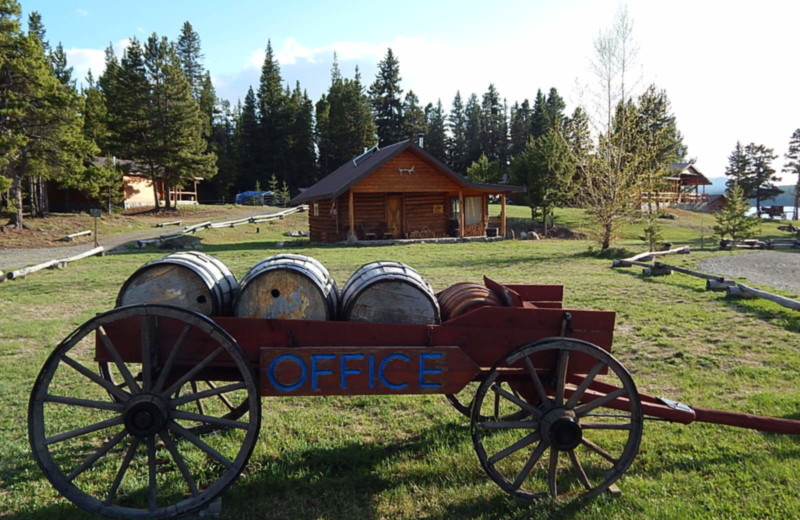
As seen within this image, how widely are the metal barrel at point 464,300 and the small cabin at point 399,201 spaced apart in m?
20.4

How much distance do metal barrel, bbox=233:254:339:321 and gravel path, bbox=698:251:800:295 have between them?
1083 cm

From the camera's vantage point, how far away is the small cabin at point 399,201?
83.0ft

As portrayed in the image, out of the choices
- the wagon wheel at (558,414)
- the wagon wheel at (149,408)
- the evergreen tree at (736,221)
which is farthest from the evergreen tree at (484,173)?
the wagon wheel at (149,408)

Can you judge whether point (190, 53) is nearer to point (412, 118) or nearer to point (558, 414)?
point (412, 118)

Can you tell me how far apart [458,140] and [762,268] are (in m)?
66.1

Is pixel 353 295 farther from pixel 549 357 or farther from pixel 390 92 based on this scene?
pixel 390 92

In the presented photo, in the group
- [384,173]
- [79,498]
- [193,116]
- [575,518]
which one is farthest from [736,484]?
[193,116]

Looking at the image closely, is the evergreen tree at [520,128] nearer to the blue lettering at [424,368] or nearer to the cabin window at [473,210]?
the cabin window at [473,210]

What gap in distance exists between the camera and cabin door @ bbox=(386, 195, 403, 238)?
27.0m

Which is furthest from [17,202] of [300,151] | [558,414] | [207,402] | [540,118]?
[540,118]

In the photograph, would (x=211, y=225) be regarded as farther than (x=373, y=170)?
Yes

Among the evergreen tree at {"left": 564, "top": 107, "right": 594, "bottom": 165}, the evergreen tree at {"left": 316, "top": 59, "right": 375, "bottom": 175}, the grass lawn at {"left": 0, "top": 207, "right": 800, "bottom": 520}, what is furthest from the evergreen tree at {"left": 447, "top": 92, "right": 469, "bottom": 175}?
the grass lawn at {"left": 0, "top": 207, "right": 800, "bottom": 520}

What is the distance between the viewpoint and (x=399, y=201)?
27.2 meters

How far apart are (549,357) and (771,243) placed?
968 inches
